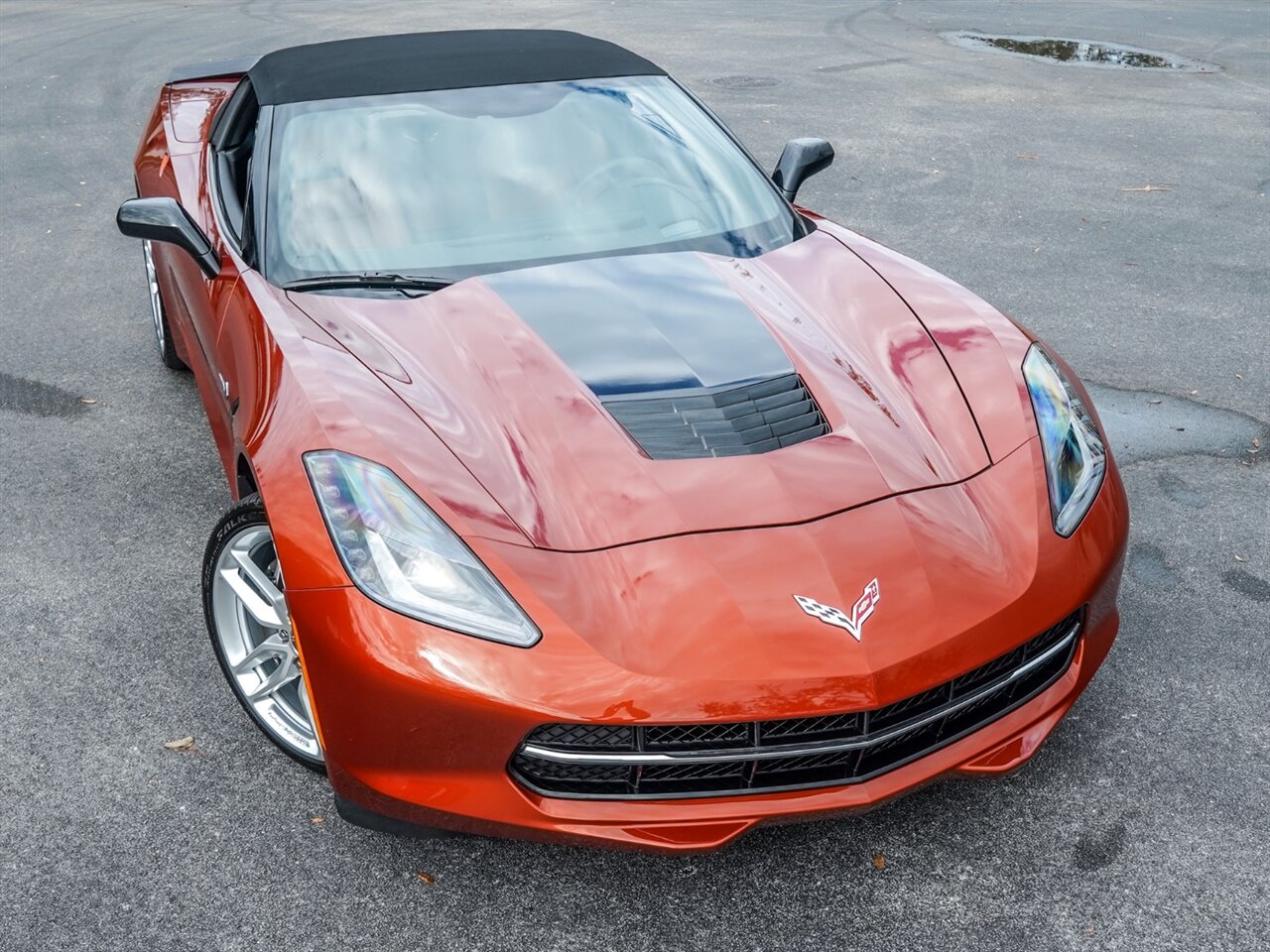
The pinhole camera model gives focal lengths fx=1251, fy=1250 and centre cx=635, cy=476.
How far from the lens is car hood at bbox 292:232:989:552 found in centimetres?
255

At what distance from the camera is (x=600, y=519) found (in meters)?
2.49

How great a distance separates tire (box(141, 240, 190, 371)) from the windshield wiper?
1875mm

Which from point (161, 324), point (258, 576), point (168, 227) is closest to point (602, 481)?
point (258, 576)

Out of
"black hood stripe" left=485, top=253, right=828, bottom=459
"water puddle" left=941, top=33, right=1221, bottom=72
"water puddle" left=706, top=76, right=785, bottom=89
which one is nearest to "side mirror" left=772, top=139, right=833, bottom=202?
"black hood stripe" left=485, top=253, right=828, bottom=459

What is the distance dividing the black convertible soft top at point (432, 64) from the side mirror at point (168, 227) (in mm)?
478

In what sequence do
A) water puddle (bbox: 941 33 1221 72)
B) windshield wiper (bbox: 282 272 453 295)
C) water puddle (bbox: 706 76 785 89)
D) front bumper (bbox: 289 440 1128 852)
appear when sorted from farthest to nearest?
1. water puddle (bbox: 941 33 1221 72)
2. water puddle (bbox: 706 76 785 89)
3. windshield wiper (bbox: 282 272 453 295)
4. front bumper (bbox: 289 440 1128 852)

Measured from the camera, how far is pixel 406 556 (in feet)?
7.98

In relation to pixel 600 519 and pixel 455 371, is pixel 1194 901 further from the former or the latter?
pixel 455 371

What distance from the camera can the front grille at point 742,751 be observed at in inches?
89.6

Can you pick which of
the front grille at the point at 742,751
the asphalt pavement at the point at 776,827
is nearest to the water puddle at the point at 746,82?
the asphalt pavement at the point at 776,827

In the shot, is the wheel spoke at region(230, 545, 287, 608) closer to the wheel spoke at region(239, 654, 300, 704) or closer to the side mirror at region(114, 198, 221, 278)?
the wheel spoke at region(239, 654, 300, 704)

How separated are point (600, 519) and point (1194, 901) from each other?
4.70 feet

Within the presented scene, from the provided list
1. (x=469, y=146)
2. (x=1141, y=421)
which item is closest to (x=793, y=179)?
(x=469, y=146)

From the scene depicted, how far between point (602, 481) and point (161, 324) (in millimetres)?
3122
